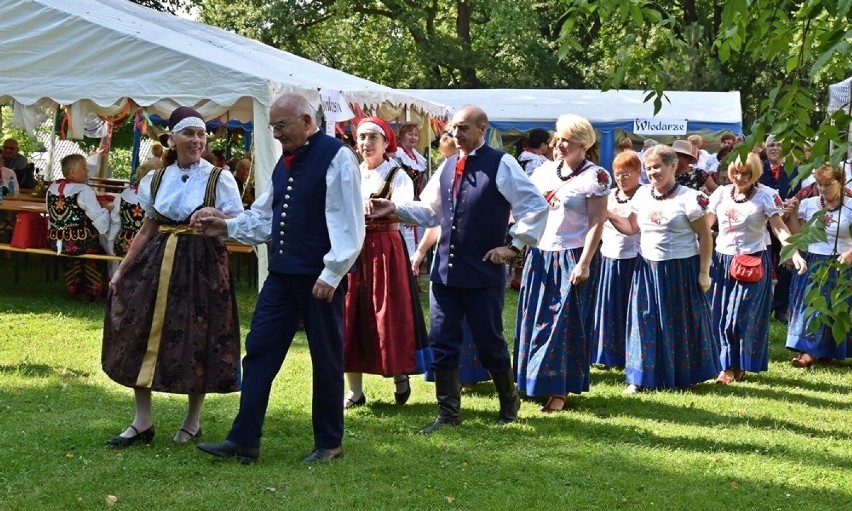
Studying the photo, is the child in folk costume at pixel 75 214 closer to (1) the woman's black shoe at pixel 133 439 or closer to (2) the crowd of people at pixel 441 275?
(2) the crowd of people at pixel 441 275

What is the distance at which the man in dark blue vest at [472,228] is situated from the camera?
18.5 ft

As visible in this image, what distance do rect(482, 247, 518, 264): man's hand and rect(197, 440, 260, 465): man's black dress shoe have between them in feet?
4.83

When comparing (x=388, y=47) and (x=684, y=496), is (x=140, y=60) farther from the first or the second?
(x=388, y=47)

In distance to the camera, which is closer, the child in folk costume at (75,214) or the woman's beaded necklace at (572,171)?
the woman's beaded necklace at (572,171)

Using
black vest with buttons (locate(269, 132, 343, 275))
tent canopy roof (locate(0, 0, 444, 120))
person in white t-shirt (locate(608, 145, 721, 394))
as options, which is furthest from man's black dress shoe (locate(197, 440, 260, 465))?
tent canopy roof (locate(0, 0, 444, 120))

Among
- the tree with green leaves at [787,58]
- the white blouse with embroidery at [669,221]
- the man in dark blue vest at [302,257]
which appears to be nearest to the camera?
the tree with green leaves at [787,58]

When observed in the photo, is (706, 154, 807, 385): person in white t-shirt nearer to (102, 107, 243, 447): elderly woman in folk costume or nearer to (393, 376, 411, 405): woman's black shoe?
(393, 376, 411, 405): woman's black shoe

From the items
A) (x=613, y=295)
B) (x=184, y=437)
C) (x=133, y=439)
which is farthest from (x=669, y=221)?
(x=133, y=439)

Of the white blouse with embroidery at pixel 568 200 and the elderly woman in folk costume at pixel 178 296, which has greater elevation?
the white blouse with embroidery at pixel 568 200

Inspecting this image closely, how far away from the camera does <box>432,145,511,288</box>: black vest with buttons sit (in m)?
5.71

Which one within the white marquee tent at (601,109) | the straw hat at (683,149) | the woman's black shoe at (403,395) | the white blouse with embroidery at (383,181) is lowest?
the woman's black shoe at (403,395)

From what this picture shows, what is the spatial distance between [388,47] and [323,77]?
18.3 meters

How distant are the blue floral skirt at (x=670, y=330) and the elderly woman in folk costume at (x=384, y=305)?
1.54m

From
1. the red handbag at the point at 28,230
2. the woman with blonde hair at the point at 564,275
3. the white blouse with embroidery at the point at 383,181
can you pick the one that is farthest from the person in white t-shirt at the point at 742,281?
the red handbag at the point at 28,230
